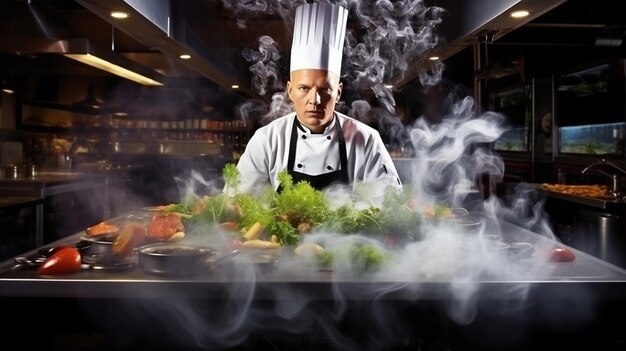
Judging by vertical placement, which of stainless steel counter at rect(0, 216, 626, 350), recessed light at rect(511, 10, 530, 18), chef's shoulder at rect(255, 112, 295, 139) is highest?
recessed light at rect(511, 10, 530, 18)

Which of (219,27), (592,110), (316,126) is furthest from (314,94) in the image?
(592,110)

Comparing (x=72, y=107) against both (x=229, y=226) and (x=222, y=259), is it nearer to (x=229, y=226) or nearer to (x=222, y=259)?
(x=229, y=226)

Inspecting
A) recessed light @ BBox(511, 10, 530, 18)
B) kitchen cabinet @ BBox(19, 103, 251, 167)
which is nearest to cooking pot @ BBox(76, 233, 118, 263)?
recessed light @ BBox(511, 10, 530, 18)

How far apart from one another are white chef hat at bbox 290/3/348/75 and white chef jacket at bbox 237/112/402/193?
441 mm

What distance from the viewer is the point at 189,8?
3.06 m

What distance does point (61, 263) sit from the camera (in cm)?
178

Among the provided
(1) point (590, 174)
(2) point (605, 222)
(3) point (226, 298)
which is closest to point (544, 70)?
(1) point (590, 174)

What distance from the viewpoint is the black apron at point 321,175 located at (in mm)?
3787

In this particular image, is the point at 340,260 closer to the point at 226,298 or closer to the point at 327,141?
the point at 226,298

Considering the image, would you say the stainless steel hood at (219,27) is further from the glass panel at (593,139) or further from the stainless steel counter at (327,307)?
the glass panel at (593,139)

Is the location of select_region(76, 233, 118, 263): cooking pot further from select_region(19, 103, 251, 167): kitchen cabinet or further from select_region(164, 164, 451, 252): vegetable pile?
select_region(19, 103, 251, 167): kitchen cabinet

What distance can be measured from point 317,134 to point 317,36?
0.67 m

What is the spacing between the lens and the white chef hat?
3.53 m

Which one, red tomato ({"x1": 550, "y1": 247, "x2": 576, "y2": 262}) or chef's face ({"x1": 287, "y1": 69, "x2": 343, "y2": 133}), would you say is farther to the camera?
chef's face ({"x1": 287, "y1": 69, "x2": 343, "y2": 133})
